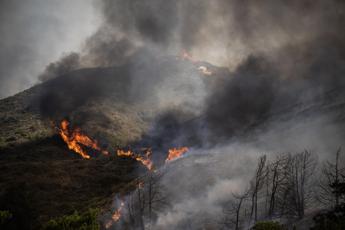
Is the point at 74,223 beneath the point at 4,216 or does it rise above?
beneath

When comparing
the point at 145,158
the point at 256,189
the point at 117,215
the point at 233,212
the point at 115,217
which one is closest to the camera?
the point at 256,189

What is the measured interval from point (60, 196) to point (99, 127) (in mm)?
60265

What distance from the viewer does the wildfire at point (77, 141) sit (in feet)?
393

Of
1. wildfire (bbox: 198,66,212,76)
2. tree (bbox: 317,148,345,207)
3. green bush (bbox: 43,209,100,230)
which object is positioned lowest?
green bush (bbox: 43,209,100,230)

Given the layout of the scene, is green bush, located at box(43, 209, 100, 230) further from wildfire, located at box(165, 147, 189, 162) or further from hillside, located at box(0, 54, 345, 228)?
wildfire, located at box(165, 147, 189, 162)

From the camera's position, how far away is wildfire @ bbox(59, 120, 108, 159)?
119812 mm

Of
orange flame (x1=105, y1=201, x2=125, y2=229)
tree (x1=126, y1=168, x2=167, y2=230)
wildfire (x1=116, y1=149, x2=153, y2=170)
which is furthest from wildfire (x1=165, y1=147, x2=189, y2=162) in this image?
orange flame (x1=105, y1=201, x2=125, y2=229)

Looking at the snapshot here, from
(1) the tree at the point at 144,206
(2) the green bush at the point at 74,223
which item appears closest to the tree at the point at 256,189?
(1) the tree at the point at 144,206

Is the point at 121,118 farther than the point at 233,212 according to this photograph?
Yes

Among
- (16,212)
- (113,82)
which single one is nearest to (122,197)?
(16,212)

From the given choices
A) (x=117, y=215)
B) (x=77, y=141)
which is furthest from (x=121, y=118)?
(x=117, y=215)

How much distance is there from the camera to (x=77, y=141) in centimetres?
12519

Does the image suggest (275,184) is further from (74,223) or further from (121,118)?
(121,118)

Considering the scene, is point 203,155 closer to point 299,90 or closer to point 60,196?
point 60,196
